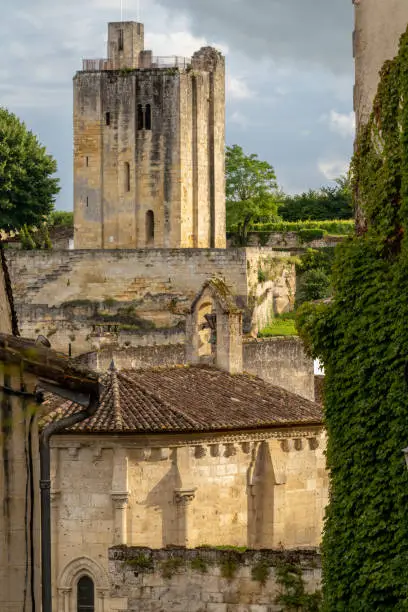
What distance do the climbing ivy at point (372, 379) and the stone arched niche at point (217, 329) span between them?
64.6 feet

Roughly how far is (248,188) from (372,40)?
79.0 m

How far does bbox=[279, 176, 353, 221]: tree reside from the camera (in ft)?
359

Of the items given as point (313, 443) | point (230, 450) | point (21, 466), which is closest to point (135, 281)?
point (313, 443)

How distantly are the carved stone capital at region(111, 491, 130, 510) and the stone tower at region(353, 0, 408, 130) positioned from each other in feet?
43.9

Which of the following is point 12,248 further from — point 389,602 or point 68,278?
point 389,602

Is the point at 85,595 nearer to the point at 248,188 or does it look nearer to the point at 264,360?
the point at 264,360

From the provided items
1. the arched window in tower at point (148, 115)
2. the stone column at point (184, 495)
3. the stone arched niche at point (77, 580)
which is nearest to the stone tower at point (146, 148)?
the arched window in tower at point (148, 115)

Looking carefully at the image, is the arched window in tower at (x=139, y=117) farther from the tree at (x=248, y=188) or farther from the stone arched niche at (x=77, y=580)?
the stone arched niche at (x=77, y=580)

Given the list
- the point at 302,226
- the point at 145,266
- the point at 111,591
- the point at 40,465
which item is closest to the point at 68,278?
the point at 145,266

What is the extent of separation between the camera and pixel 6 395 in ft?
41.8

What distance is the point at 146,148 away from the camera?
275ft

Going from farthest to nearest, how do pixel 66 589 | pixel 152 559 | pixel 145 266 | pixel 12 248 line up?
pixel 12 248 < pixel 145 266 < pixel 66 589 < pixel 152 559

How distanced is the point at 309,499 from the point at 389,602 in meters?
18.4

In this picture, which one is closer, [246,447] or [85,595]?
[85,595]
